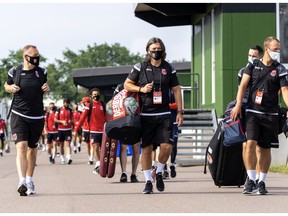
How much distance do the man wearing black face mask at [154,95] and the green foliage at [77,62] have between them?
99239mm

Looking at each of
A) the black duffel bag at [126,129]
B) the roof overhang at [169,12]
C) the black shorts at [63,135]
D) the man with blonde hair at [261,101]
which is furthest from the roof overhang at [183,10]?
the black duffel bag at [126,129]

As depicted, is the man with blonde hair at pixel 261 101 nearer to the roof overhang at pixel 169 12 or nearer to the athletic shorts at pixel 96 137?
the athletic shorts at pixel 96 137

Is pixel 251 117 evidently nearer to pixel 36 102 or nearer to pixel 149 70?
pixel 149 70

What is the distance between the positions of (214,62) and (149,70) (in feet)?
41.1

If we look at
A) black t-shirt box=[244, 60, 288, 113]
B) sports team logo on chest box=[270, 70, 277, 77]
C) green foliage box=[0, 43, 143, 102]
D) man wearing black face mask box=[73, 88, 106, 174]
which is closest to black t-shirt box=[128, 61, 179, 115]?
black t-shirt box=[244, 60, 288, 113]

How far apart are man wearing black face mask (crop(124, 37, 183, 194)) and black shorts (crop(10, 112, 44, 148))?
1439mm

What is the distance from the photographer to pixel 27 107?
512 inches

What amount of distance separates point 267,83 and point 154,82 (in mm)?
1548

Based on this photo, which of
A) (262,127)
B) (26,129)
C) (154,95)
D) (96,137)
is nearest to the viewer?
(262,127)

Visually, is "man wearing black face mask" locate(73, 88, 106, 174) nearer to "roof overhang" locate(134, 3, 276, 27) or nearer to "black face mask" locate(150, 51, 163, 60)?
"roof overhang" locate(134, 3, 276, 27)

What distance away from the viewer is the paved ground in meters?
10.4

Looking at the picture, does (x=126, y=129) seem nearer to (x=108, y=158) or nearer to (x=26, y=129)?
(x=26, y=129)

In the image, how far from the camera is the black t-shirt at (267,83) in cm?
1229

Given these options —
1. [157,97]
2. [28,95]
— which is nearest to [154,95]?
[157,97]
